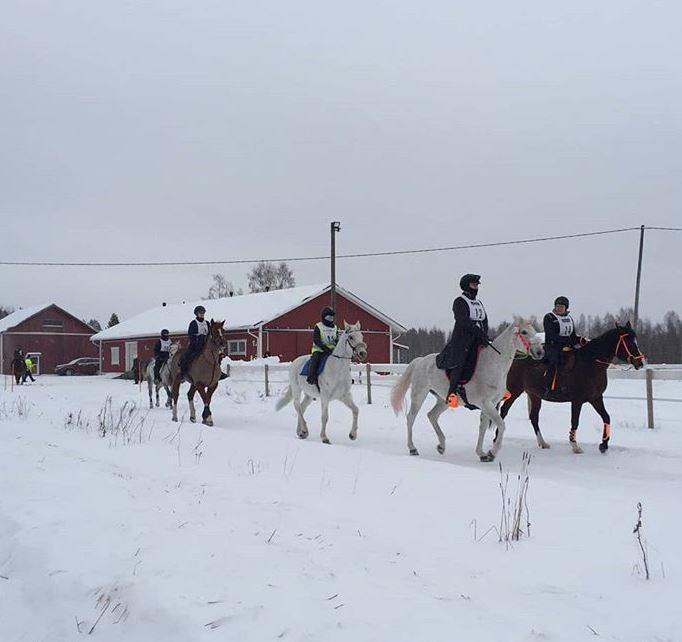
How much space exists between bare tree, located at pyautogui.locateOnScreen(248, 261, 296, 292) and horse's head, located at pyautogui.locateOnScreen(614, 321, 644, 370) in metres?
78.0

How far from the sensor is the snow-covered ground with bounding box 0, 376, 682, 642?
11.5 ft

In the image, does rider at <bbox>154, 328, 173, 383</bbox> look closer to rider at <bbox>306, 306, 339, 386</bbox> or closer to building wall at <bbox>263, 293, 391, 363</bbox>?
rider at <bbox>306, 306, 339, 386</bbox>

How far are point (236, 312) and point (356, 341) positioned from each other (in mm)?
32748

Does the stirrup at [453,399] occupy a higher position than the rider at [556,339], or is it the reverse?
the rider at [556,339]

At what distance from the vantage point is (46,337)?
62.0 metres

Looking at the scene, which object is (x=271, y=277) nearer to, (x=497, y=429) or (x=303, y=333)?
(x=303, y=333)

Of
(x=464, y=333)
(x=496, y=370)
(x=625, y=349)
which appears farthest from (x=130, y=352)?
(x=625, y=349)

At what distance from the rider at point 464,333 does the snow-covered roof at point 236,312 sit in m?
29.3

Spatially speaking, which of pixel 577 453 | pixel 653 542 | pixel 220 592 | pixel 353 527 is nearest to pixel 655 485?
pixel 577 453

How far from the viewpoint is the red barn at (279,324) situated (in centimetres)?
4009

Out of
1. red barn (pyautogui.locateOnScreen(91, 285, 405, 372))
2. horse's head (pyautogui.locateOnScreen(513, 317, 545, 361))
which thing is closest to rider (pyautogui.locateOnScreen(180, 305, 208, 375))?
horse's head (pyautogui.locateOnScreen(513, 317, 545, 361))

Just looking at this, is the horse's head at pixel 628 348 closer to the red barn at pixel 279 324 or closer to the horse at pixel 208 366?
the horse at pixel 208 366

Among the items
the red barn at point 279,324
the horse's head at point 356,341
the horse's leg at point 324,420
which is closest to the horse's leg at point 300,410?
the horse's leg at point 324,420

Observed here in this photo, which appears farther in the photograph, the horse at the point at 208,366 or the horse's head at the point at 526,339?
the horse at the point at 208,366
